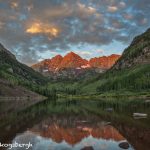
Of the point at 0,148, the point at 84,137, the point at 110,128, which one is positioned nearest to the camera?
the point at 0,148

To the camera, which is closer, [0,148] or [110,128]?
[0,148]

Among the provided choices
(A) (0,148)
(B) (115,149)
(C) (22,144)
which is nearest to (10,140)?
(C) (22,144)

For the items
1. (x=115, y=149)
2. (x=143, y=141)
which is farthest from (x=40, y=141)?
(x=143, y=141)

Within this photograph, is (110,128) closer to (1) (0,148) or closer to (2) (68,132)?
(2) (68,132)

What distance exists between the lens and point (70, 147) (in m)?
45.7

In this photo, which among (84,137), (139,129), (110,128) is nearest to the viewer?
(84,137)

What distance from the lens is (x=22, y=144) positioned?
152ft

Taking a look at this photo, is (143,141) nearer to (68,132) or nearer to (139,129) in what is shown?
(139,129)

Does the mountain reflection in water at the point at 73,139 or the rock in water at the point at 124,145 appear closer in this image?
the rock in water at the point at 124,145

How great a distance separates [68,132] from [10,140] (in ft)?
54.2

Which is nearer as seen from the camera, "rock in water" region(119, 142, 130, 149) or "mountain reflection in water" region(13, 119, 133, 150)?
"rock in water" region(119, 142, 130, 149)

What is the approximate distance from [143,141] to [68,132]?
19.7 m

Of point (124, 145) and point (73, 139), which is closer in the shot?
point (124, 145)

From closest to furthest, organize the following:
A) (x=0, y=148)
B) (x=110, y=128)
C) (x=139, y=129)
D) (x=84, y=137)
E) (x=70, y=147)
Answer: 1. (x=0, y=148)
2. (x=70, y=147)
3. (x=84, y=137)
4. (x=139, y=129)
5. (x=110, y=128)
